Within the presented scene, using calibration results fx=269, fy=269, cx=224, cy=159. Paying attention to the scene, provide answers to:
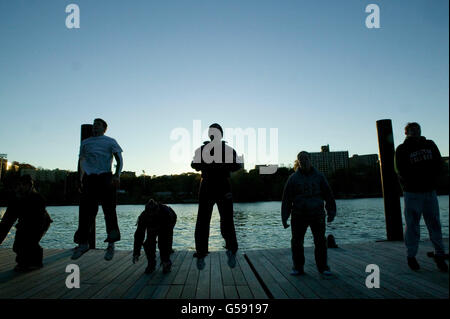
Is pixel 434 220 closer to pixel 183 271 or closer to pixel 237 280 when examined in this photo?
pixel 237 280

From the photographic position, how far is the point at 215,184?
4.41 meters

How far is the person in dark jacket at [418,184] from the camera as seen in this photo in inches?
176

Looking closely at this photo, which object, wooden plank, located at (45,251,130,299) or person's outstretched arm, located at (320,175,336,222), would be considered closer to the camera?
wooden plank, located at (45,251,130,299)

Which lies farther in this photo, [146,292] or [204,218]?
[204,218]

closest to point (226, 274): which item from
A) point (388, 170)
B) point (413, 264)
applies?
point (413, 264)

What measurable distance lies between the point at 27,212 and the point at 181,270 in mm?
3522

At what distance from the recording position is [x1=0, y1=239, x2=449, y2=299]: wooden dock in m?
3.74

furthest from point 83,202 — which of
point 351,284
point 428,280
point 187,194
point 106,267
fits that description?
point 187,194

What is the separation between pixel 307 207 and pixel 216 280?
199cm

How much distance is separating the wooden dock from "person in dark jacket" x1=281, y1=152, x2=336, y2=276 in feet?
1.16

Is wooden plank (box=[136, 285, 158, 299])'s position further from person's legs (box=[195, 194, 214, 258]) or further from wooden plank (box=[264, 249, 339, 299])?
wooden plank (box=[264, 249, 339, 299])

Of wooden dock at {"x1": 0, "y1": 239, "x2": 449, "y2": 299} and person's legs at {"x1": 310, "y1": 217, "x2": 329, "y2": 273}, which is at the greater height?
person's legs at {"x1": 310, "y1": 217, "x2": 329, "y2": 273}

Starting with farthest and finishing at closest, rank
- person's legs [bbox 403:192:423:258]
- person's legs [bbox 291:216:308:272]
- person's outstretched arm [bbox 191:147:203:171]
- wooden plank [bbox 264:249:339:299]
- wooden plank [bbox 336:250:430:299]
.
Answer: person's legs [bbox 291:216:308:272]
person's legs [bbox 403:192:423:258]
person's outstretched arm [bbox 191:147:203:171]
wooden plank [bbox 264:249:339:299]
wooden plank [bbox 336:250:430:299]

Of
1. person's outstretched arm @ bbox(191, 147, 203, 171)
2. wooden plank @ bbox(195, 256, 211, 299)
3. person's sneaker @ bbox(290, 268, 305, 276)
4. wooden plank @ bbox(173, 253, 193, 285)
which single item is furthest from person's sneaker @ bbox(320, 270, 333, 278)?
person's outstretched arm @ bbox(191, 147, 203, 171)
